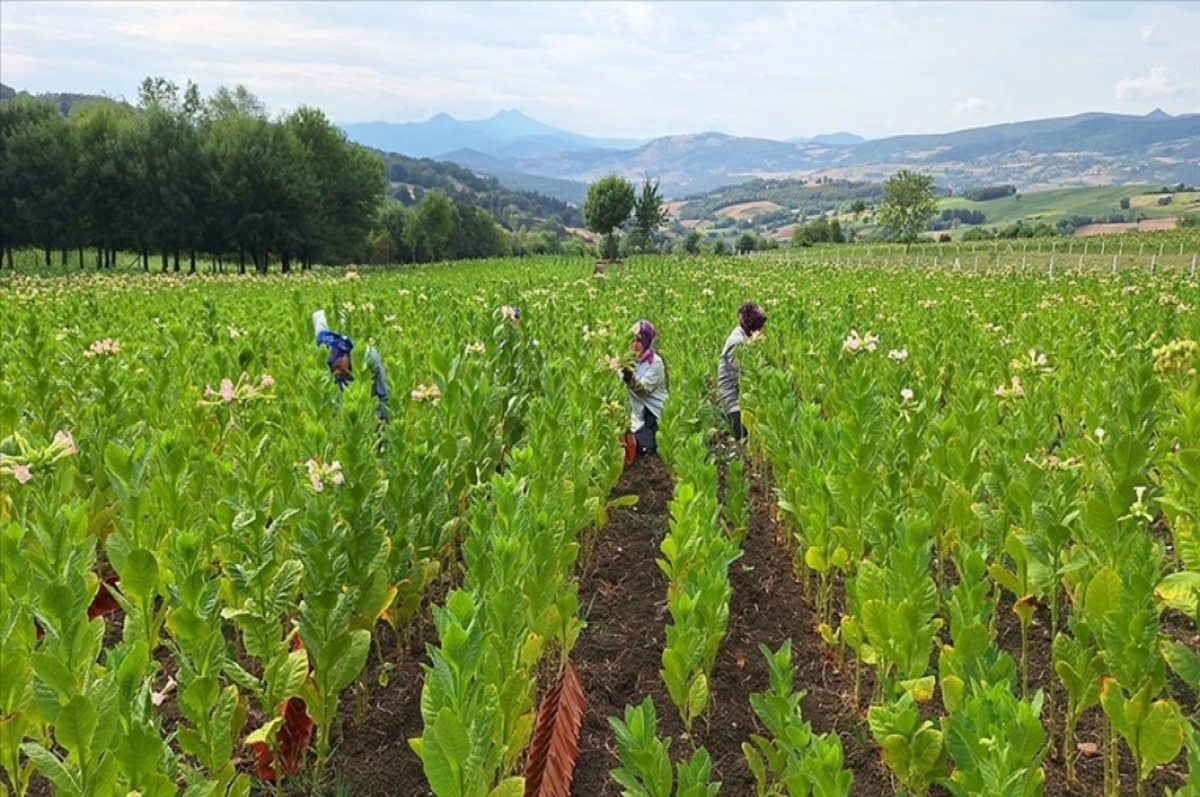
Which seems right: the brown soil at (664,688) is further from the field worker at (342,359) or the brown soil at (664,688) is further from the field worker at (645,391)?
the field worker at (645,391)

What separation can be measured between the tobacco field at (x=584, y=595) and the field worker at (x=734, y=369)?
6.71 ft

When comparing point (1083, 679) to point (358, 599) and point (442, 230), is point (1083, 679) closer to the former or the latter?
point (358, 599)

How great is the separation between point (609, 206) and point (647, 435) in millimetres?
68185

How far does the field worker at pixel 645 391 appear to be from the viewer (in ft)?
31.2

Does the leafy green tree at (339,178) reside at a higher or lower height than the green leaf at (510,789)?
higher

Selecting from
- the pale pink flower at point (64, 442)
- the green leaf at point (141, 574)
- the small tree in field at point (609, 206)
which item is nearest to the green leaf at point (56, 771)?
the green leaf at point (141, 574)

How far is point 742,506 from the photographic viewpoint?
597 centimetres

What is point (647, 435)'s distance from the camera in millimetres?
9609

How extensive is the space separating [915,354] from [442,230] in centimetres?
7231

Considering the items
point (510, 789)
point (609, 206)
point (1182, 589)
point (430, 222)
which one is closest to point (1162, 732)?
point (1182, 589)

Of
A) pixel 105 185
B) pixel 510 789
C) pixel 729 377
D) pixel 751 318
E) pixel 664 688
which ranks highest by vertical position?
pixel 105 185

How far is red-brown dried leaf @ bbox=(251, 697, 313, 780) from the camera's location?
3.41 meters

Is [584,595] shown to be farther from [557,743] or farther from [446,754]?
[446,754]

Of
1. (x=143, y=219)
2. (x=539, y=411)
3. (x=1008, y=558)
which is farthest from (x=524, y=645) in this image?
(x=143, y=219)
